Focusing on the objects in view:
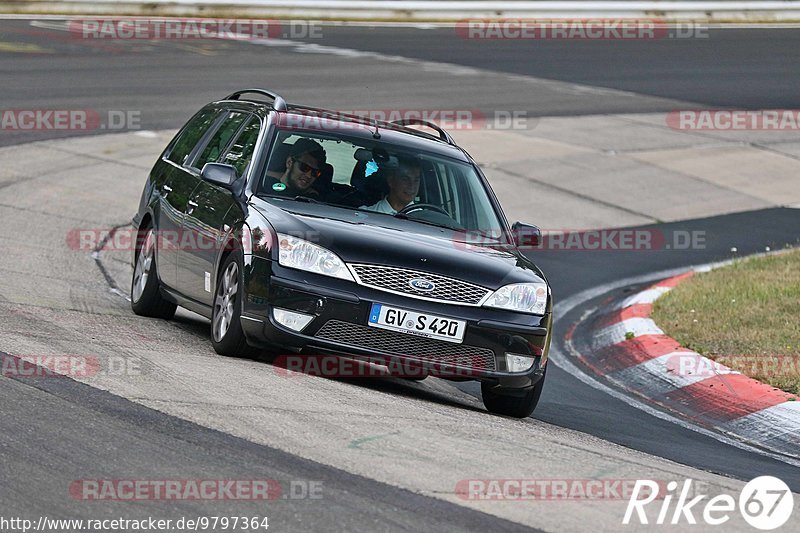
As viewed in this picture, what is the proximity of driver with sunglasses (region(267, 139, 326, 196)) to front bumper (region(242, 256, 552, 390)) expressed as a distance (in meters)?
0.83

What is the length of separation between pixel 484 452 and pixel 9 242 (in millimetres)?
7390

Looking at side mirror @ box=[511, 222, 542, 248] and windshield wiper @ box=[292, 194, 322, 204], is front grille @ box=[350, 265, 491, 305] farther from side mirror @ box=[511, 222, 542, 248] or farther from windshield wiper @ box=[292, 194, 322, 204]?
side mirror @ box=[511, 222, 542, 248]

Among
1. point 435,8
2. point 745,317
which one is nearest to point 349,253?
point 745,317

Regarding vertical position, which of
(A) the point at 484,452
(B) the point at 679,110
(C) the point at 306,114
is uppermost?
(C) the point at 306,114

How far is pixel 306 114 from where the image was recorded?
9.47 metres

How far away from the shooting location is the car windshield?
883 centimetres

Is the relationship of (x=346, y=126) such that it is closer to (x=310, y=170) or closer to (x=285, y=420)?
(x=310, y=170)

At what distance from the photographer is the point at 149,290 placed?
10000 mm

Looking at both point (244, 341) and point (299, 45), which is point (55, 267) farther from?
point (299, 45)

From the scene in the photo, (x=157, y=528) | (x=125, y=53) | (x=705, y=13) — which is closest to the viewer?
(x=157, y=528)

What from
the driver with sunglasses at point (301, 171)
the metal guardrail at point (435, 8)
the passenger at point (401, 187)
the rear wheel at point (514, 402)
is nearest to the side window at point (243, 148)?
the driver with sunglasses at point (301, 171)

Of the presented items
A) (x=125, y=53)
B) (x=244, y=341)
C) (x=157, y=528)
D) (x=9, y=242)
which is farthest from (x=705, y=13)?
(x=157, y=528)

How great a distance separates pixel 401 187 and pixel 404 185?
3 centimetres

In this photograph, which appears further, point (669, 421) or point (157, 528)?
point (669, 421)
